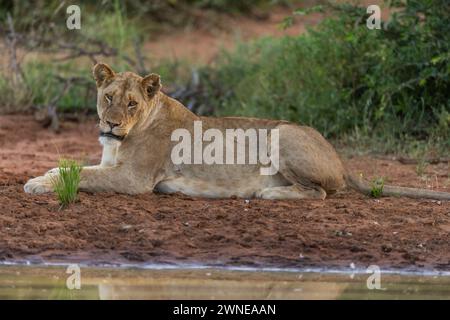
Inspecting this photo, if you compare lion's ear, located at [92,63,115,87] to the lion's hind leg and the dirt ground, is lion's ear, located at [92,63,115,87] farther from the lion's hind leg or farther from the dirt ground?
the lion's hind leg

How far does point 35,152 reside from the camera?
11.1 meters

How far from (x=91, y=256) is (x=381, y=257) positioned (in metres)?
1.83

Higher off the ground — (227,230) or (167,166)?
(167,166)

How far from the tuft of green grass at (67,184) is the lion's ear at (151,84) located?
903 millimetres

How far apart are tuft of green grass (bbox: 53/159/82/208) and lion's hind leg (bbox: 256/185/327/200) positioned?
1391 millimetres

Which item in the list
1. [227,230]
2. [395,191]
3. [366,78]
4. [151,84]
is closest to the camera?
[227,230]

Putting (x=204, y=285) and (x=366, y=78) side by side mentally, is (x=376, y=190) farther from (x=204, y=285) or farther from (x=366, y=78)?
(x=366, y=78)

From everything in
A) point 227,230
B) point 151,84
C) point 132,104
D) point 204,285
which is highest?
point 151,84

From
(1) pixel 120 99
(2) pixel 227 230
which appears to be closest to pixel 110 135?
(1) pixel 120 99

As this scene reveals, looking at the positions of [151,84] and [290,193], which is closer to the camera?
[290,193]

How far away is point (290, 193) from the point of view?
838 centimetres

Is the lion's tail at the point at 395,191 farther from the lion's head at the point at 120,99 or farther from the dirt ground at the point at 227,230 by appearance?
the lion's head at the point at 120,99

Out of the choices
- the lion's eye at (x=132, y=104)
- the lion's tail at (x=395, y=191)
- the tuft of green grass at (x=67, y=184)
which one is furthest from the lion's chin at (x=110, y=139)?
the lion's tail at (x=395, y=191)

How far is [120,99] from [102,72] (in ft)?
0.90
